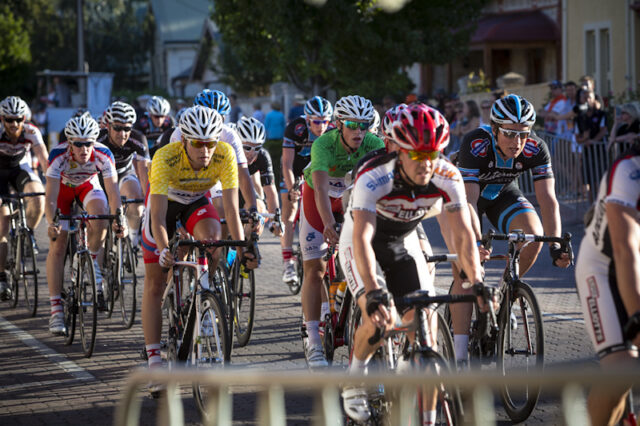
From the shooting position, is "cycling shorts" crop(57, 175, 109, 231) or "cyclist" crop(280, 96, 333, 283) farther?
"cyclist" crop(280, 96, 333, 283)

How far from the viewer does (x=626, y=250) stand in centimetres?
437

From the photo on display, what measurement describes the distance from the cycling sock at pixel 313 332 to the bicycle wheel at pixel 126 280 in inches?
114

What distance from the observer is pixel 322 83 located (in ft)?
94.0

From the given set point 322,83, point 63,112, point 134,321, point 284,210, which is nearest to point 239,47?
point 322,83

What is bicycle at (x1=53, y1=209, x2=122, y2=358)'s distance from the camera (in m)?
8.80

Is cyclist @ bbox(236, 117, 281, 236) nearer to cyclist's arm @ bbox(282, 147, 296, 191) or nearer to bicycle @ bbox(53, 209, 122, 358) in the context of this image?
cyclist's arm @ bbox(282, 147, 296, 191)

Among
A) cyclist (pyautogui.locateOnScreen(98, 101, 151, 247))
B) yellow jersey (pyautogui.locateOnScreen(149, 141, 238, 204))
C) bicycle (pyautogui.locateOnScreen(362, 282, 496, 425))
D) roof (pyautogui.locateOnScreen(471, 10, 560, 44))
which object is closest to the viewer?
bicycle (pyautogui.locateOnScreen(362, 282, 496, 425))

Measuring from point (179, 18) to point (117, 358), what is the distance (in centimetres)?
7500

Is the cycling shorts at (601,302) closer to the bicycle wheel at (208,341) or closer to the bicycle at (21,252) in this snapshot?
the bicycle wheel at (208,341)

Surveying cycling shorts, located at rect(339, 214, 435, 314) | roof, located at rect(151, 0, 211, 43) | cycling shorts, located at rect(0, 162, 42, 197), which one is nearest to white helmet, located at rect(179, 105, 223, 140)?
cycling shorts, located at rect(339, 214, 435, 314)

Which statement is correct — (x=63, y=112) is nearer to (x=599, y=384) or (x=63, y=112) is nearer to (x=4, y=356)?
(x=4, y=356)

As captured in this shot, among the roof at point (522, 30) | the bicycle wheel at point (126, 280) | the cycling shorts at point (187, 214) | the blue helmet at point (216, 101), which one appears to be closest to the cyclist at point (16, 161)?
the bicycle wheel at point (126, 280)

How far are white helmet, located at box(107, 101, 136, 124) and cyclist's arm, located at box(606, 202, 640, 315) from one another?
743cm

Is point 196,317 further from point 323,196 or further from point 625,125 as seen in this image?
point 625,125
